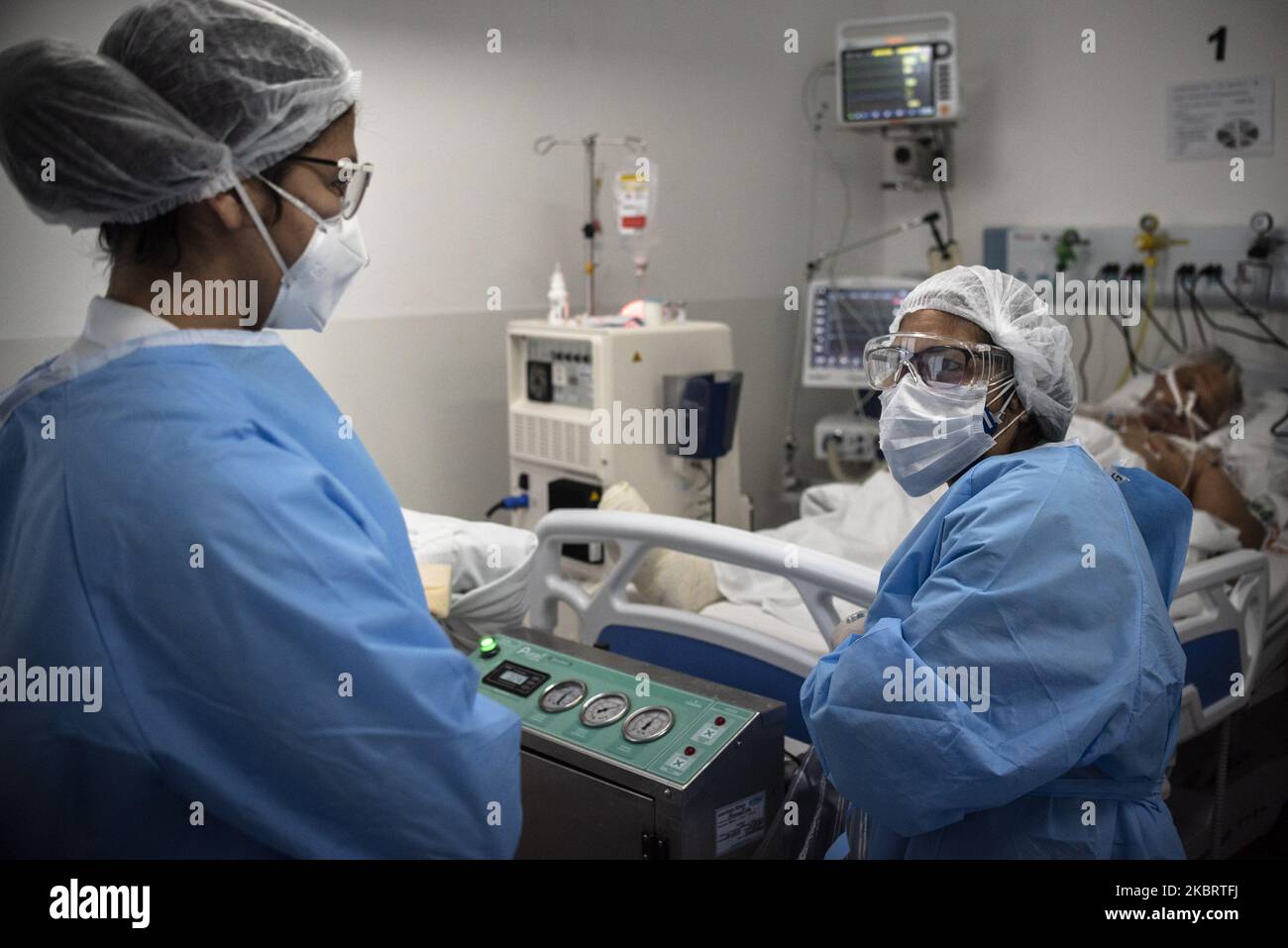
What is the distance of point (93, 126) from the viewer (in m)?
0.92

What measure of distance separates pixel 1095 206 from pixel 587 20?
1.89 m

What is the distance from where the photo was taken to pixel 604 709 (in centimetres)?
136

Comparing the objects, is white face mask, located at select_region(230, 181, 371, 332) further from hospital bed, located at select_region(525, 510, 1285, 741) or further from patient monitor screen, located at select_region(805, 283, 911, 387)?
patient monitor screen, located at select_region(805, 283, 911, 387)

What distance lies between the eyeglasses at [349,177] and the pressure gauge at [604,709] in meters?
0.68

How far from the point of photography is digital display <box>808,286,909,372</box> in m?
3.63

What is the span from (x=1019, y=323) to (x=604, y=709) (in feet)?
2.31

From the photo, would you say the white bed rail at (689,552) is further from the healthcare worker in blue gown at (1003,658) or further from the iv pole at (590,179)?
the iv pole at (590,179)

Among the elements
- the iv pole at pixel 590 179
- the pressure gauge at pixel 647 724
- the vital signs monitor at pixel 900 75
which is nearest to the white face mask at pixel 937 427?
the pressure gauge at pixel 647 724

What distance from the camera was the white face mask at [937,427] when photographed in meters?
1.24

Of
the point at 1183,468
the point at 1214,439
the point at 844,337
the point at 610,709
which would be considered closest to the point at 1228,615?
the point at 1183,468

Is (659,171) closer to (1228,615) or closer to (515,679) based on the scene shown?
(1228,615)

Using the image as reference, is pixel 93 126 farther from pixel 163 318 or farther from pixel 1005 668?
pixel 1005 668

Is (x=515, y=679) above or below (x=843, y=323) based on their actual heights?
below

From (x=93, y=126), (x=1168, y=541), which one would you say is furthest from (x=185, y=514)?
(x=1168, y=541)
